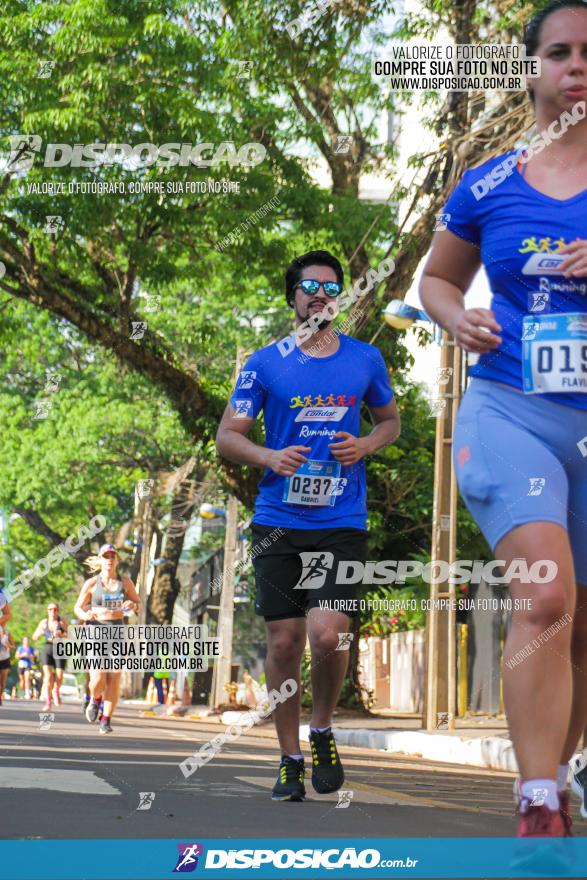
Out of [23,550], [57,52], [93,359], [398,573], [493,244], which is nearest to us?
[493,244]

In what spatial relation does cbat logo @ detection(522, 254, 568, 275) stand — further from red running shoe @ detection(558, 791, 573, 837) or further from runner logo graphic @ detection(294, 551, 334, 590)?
runner logo graphic @ detection(294, 551, 334, 590)

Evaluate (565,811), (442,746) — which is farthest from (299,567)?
(442,746)

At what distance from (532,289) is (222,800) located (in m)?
3.18

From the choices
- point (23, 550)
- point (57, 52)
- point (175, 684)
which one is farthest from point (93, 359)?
point (57, 52)

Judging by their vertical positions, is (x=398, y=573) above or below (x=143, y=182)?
below

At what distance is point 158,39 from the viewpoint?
19156mm

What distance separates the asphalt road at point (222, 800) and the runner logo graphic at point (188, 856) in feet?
3.76

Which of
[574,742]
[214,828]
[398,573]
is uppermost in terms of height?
[398,573]

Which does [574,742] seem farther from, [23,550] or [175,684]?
[23,550]

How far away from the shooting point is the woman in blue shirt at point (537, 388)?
3389mm

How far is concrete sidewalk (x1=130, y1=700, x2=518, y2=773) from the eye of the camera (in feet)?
37.7

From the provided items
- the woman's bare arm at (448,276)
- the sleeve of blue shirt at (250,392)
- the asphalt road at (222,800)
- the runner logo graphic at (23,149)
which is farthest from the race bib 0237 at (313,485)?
the runner logo graphic at (23,149)

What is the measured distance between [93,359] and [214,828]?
118 ft

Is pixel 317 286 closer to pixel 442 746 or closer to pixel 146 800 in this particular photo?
pixel 146 800
